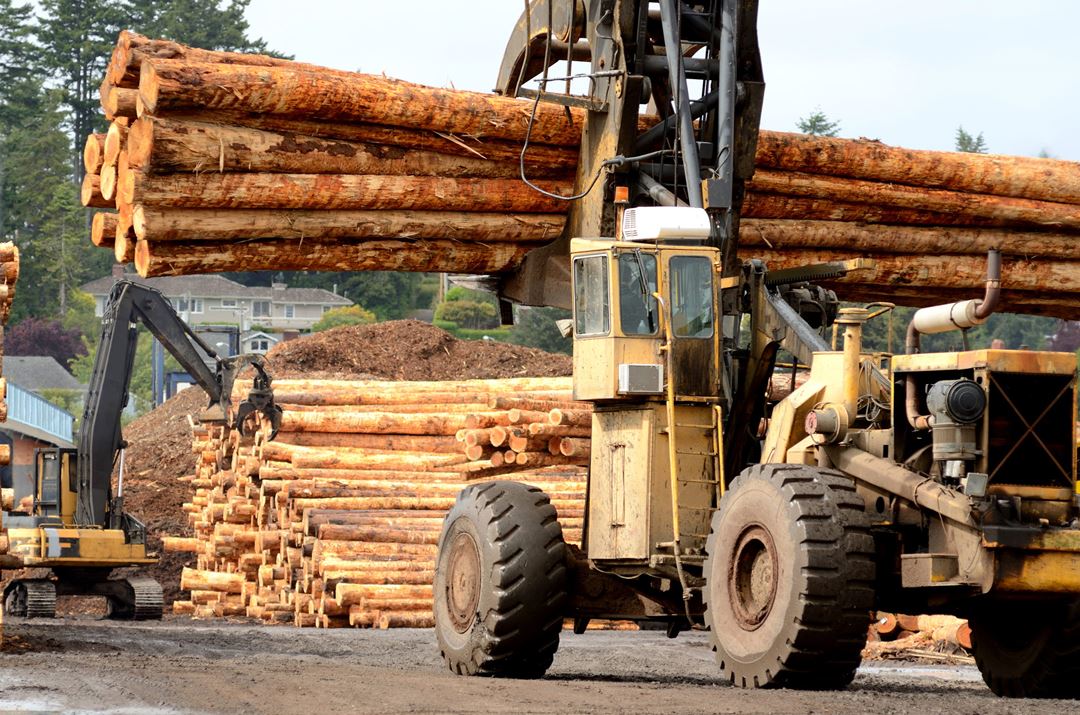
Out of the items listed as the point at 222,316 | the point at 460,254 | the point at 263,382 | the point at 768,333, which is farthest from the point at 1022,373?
the point at 222,316

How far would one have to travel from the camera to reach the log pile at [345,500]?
20.6 meters

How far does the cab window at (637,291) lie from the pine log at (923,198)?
11.6 ft

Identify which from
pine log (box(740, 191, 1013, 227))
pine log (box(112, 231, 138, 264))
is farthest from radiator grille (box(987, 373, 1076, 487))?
pine log (box(112, 231, 138, 264))

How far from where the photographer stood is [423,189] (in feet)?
45.0

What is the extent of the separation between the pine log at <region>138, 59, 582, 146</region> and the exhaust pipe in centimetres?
446

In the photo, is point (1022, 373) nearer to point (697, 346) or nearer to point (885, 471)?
point (885, 471)

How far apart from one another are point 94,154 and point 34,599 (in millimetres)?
12796

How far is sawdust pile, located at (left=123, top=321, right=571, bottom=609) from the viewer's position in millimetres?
35188

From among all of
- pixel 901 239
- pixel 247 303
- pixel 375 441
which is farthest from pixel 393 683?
pixel 247 303

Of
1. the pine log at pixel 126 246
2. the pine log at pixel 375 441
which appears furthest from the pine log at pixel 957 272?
the pine log at pixel 375 441

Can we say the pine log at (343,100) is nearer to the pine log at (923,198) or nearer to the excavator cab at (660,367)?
the pine log at (923,198)

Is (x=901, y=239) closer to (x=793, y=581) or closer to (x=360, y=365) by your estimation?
(x=793, y=581)

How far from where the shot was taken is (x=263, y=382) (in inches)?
950

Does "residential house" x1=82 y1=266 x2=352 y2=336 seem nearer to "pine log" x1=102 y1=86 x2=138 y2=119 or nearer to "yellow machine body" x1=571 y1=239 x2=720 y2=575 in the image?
"pine log" x1=102 y1=86 x2=138 y2=119
